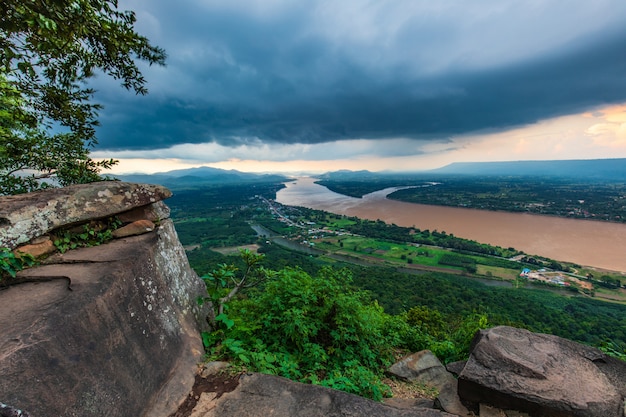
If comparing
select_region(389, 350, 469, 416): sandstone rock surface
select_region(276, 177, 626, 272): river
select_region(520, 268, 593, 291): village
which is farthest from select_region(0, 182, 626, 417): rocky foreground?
select_region(276, 177, 626, 272): river

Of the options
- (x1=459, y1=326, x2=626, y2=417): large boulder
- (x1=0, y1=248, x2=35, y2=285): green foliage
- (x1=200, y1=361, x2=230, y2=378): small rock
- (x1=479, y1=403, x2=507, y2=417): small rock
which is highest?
(x1=0, y1=248, x2=35, y2=285): green foliage

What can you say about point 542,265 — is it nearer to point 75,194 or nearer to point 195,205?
point 75,194

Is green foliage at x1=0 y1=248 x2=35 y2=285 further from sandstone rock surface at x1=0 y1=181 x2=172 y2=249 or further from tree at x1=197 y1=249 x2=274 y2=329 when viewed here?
tree at x1=197 y1=249 x2=274 y2=329

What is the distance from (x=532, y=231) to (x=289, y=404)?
2660 inches


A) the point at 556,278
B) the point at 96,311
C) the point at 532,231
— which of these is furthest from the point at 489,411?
the point at 532,231

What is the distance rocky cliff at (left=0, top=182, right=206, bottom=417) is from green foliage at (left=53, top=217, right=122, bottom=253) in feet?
0.05

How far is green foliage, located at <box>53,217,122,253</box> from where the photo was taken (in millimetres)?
3768

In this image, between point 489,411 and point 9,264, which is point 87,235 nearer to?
point 9,264

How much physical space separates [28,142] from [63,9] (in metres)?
3.28

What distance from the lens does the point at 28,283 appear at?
3109mm

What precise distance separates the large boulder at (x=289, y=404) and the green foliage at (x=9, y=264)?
101 inches

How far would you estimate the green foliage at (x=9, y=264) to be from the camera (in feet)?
9.81

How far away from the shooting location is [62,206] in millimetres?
3766

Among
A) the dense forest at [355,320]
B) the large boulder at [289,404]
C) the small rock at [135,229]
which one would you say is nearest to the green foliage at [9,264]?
the small rock at [135,229]
